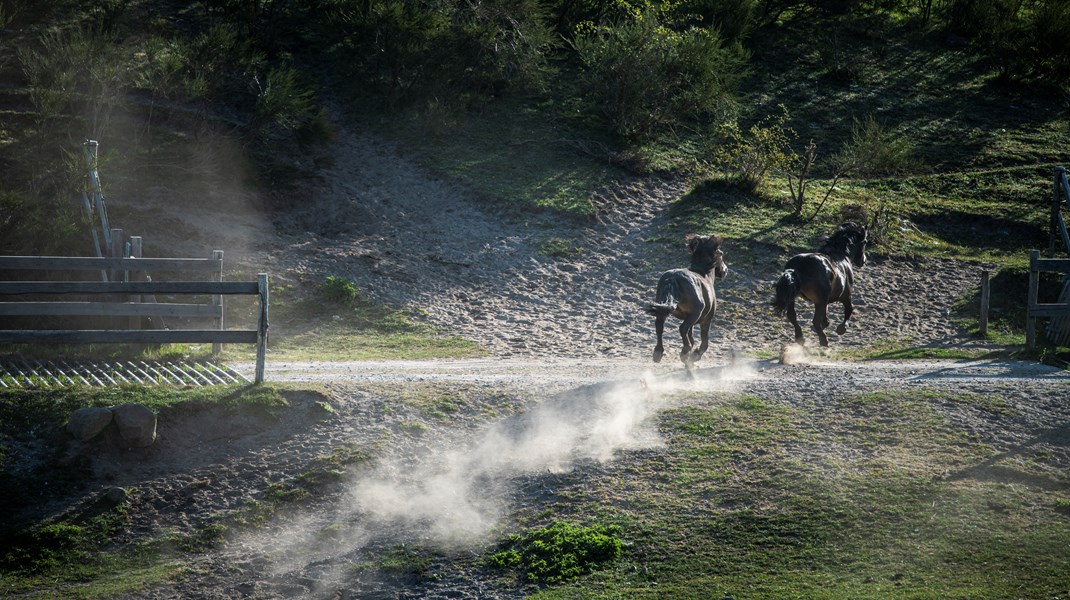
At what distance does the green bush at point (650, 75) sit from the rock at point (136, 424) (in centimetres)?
1937

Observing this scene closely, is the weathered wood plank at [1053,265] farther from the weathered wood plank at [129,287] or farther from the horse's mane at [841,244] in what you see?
the weathered wood plank at [129,287]

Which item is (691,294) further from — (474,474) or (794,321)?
(474,474)

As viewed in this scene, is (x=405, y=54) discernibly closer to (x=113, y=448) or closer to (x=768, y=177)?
(x=768, y=177)

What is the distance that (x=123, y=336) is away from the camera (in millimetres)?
11906

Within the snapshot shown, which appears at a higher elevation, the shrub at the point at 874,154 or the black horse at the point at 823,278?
the shrub at the point at 874,154

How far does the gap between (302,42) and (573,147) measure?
10.2 meters

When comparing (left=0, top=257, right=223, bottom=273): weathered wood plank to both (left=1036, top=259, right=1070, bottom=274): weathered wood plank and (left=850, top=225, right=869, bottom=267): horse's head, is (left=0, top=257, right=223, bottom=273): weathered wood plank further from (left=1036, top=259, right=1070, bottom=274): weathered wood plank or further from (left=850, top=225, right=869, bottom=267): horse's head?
(left=1036, top=259, right=1070, bottom=274): weathered wood plank

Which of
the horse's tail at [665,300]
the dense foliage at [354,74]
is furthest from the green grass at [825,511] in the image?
the dense foliage at [354,74]

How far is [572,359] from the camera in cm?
1681

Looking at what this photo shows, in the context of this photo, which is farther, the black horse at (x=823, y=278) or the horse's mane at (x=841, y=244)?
the horse's mane at (x=841, y=244)

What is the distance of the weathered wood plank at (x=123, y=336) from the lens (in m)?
11.7

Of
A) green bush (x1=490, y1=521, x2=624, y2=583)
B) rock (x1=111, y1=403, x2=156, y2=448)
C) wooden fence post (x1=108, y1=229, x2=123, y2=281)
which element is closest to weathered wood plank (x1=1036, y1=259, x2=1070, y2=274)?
green bush (x1=490, y1=521, x2=624, y2=583)

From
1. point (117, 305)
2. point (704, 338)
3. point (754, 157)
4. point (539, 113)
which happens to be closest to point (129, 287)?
point (117, 305)

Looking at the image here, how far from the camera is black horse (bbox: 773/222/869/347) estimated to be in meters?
16.8
